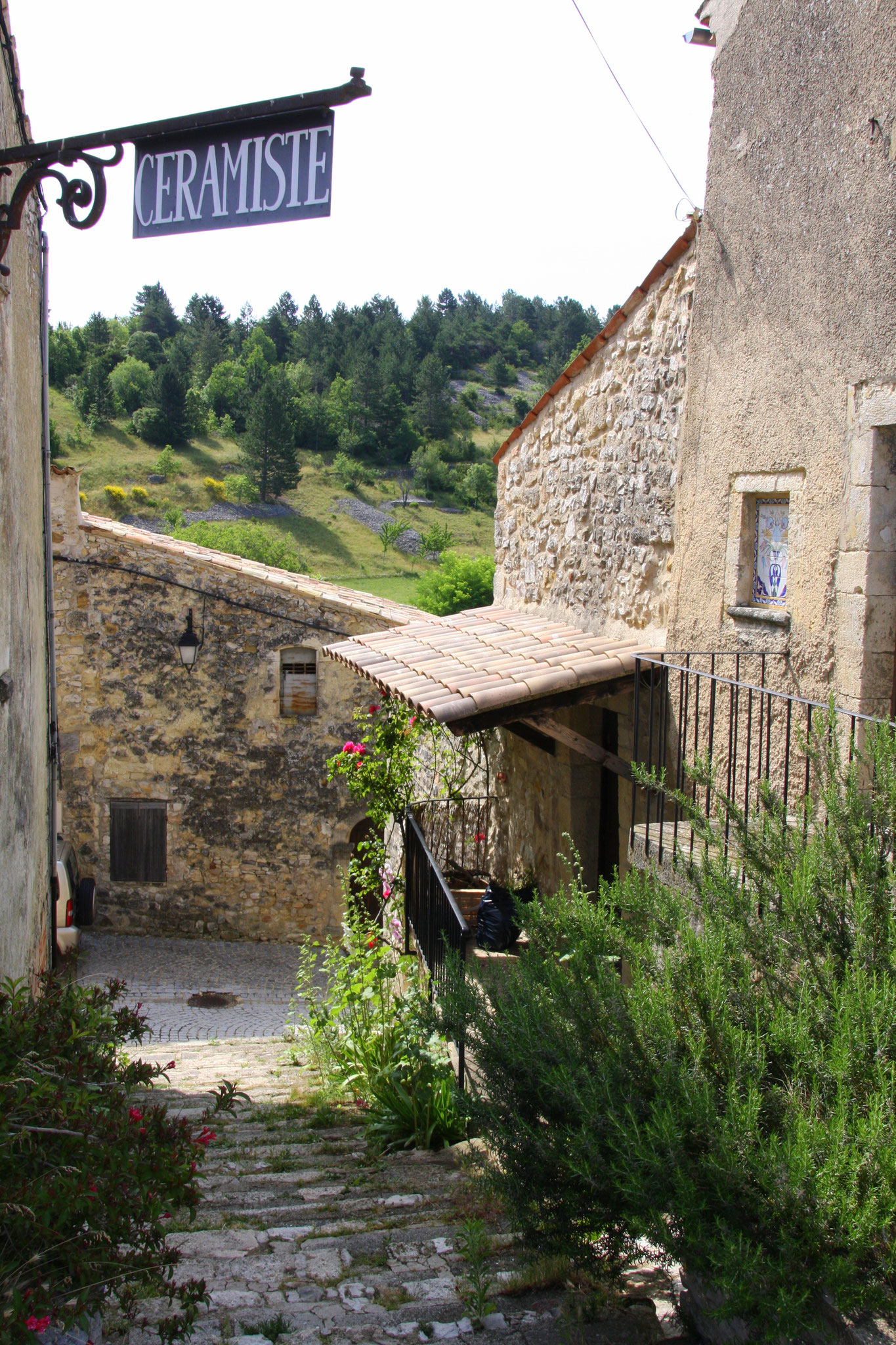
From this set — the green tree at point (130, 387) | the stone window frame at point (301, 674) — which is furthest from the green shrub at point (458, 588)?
the stone window frame at point (301, 674)

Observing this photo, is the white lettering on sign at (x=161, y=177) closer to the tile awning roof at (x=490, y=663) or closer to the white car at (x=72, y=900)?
the tile awning roof at (x=490, y=663)

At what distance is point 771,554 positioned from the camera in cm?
429

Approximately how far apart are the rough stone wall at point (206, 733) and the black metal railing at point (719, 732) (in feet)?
24.2

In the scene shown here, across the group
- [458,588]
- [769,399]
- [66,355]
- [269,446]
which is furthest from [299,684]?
[66,355]

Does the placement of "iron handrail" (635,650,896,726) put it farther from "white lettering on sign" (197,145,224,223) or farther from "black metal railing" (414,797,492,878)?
"black metal railing" (414,797,492,878)

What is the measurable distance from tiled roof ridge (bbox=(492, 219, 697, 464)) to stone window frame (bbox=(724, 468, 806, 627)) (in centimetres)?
129

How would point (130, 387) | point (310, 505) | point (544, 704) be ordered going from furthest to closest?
1. point (130, 387)
2. point (310, 505)
3. point (544, 704)

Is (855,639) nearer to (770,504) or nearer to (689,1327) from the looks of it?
(770,504)

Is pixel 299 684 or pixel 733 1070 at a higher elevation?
pixel 733 1070

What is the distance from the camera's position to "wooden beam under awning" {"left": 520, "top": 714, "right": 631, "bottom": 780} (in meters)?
5.33

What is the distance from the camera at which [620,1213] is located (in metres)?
2.35

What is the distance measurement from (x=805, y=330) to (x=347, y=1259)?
3.71 metres

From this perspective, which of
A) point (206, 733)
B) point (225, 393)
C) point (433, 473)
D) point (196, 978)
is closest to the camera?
point (196, 978)

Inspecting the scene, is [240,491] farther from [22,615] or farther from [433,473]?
[22,615]
